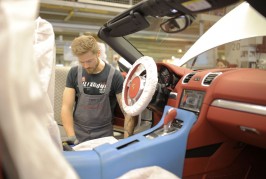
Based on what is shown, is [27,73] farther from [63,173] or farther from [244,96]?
[244,96]

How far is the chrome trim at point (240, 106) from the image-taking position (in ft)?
3.75

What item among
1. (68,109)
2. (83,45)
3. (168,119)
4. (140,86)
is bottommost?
A: (68,109)

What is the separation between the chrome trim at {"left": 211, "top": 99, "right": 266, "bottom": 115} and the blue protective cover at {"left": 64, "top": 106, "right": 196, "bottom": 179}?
137 mm

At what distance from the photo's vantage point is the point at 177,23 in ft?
3.55

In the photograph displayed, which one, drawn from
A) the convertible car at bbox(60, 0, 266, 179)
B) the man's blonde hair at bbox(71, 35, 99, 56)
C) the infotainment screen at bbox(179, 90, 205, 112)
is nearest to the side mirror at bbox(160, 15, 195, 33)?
the convertible car at bbox(60, 0, 266, 179)

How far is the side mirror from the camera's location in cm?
100

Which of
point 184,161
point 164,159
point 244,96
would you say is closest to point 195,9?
point 244,96

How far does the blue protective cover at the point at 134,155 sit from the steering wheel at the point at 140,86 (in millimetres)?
174

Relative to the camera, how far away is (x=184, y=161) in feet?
4.39

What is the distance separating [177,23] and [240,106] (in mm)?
469

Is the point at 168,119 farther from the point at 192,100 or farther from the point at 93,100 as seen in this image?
the point at 93,100

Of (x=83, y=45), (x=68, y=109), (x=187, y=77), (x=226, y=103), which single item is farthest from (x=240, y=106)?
(x=68, y=109)

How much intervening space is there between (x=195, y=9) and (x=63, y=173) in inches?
25.5

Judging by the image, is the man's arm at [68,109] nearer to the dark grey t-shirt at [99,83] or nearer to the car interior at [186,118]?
the dark grey t-shirt at [99,83]
